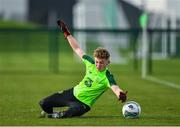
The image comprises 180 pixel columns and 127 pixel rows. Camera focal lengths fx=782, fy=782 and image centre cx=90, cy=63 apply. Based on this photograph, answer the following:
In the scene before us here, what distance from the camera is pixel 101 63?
1424cm

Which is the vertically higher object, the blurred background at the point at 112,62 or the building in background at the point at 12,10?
the building in background at the point at 12,10

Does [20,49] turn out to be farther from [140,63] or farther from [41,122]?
[41,122]

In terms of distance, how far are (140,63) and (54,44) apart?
490 cm

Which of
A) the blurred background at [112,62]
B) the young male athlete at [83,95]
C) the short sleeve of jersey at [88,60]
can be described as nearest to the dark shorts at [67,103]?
the young male athlete at [83,95]

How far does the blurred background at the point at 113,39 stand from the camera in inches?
1374

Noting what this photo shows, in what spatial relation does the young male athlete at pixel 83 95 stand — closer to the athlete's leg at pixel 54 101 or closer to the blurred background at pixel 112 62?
the athlete's leg at pixel 54 101

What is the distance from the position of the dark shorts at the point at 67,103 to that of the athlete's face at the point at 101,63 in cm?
81

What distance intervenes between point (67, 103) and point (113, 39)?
1087 inches

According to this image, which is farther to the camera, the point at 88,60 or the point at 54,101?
the point at 88,60

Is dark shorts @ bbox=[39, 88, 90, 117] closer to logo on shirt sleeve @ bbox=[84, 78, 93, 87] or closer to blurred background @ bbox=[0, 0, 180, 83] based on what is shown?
logo on shirt sleeve @ bbox=[84, 78, 93, 87]

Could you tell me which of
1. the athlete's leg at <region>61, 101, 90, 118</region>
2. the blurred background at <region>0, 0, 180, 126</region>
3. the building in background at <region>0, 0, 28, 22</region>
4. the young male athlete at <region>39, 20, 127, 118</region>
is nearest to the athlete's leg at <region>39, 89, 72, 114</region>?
the young male athlete at <region>39, 20, 127, 118</region>

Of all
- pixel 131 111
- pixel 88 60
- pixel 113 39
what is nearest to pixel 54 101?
pixel 88 60

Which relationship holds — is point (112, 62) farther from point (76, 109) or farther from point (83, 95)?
point (76, 109)

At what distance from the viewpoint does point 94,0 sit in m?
63.2
